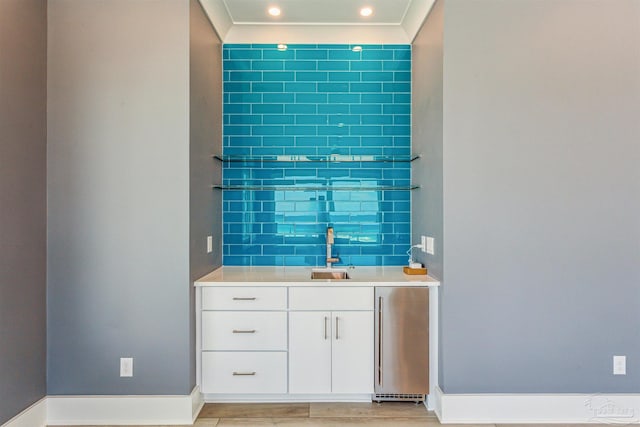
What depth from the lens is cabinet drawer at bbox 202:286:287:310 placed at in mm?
2469

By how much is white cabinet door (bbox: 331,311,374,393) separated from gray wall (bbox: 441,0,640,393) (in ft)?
1.61

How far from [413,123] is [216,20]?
1723mm

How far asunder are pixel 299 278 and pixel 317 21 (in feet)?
6.74

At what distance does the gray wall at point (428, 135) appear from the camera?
240 centimetres

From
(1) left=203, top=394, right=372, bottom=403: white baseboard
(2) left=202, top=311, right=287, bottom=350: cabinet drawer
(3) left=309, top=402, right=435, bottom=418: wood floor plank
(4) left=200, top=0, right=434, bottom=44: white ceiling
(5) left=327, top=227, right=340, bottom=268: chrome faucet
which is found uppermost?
(4) left=200, top=0, right=434, bottom=44: white ceiling

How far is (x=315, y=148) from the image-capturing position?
3.08 m

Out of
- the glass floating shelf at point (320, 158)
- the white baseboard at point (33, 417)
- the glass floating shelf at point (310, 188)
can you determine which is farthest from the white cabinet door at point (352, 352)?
the white baseboard at point (33, 417)

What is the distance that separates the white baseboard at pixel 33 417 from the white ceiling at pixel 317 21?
110 inches

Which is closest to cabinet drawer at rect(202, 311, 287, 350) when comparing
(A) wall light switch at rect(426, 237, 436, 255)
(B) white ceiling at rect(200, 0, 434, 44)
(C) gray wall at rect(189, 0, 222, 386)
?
(C) gray wall at rect(189, 0, 222, 386)

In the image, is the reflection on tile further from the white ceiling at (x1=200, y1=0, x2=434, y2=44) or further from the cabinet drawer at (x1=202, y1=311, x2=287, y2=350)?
the white ceiling at (x1=200, y1=0, x2=434, y2=44)

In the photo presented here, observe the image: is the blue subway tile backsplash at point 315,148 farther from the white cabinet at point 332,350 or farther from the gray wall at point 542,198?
the gray wall at point 542,198

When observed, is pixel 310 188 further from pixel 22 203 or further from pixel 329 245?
pixel 22 203

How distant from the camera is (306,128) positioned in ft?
10.1

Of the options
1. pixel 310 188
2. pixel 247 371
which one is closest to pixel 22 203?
pixel 247 371
